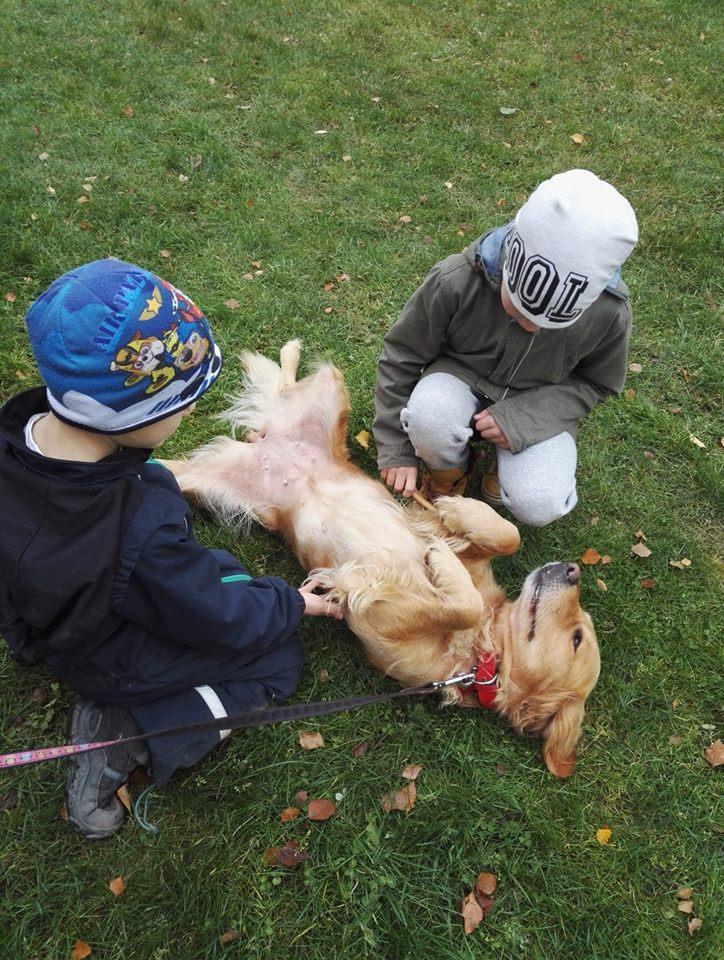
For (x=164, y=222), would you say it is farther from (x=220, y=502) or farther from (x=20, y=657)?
(x=20, y=657)

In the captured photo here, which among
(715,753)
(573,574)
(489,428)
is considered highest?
(489,428)

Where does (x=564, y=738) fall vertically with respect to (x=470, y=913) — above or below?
above

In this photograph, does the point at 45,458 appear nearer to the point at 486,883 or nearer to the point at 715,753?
the point at 486,883

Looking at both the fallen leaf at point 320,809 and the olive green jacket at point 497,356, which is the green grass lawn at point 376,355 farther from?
the olive green jacket at point 497,356

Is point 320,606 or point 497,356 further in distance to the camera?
point 497,356

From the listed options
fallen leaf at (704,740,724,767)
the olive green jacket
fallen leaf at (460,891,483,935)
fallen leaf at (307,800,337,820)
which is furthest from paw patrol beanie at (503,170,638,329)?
fallen leaf at (460,891,483,935)

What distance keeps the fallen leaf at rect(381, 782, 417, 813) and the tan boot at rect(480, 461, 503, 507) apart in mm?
1643

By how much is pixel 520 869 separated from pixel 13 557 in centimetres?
244

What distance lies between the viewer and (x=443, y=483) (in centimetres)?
388

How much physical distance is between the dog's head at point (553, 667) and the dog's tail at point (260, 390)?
1906mm

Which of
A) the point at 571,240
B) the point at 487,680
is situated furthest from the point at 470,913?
the point at 571,240

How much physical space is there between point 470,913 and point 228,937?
0.99 metres

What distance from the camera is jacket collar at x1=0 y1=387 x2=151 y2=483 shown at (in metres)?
2.08

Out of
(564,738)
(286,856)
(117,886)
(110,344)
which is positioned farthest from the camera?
(564,738)
